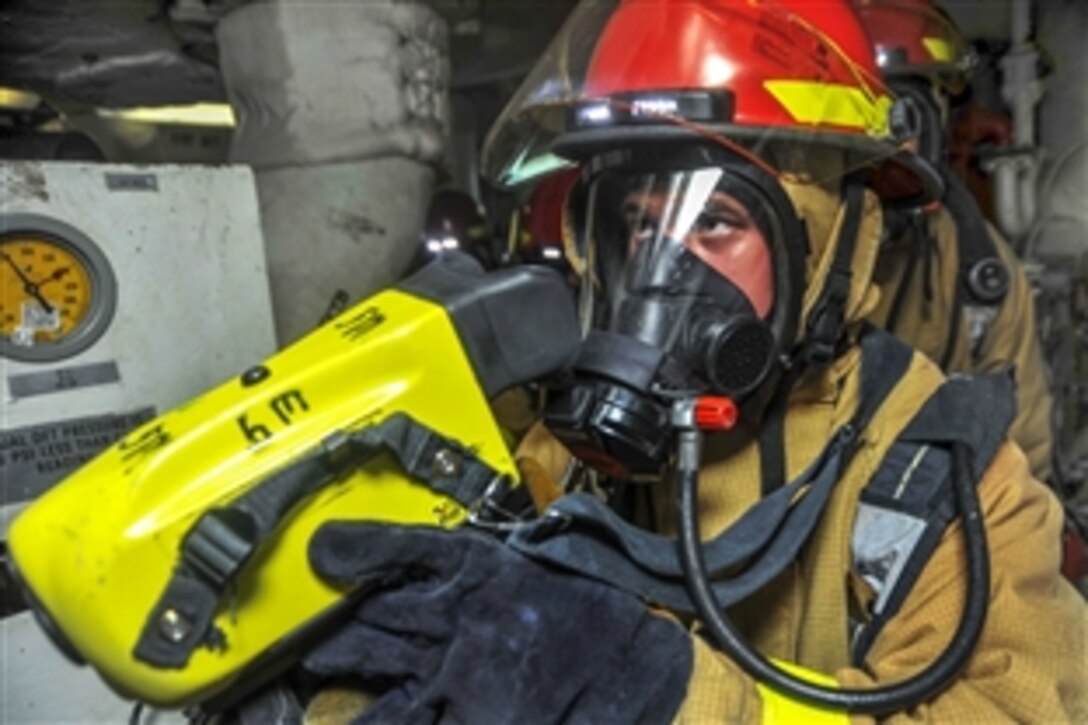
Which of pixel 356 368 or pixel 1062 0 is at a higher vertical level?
pixel 1062 0

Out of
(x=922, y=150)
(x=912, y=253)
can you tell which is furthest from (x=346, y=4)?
(x=912, y=253)

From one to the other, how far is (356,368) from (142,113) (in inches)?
106

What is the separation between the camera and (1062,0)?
254cm

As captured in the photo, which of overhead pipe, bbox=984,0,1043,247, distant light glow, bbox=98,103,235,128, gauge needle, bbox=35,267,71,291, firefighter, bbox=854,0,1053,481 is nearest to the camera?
gauge needle, bbox=35,267,71,291

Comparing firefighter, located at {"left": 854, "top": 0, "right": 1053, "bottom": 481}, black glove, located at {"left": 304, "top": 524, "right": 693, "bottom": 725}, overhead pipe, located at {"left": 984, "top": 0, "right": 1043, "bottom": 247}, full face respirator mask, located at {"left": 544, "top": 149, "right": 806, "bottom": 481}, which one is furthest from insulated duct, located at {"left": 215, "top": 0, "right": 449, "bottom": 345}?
overhead pipe, located at {"left": 984, "top": 0, "right": 1043, "bottom": 247}

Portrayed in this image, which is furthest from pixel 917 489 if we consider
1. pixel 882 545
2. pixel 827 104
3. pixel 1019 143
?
pixel 1019 143

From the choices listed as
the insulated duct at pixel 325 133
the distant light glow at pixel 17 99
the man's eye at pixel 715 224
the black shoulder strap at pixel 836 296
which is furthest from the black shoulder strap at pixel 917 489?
the distant light glow at pixel 17 99

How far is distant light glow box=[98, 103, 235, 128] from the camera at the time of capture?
2848 mm

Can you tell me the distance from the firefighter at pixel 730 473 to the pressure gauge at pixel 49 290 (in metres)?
0.61

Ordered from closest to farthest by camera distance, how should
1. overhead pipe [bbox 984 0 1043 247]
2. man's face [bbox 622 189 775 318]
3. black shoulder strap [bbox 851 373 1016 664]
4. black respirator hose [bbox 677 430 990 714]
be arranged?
black respirator hose [bbox 677 430 990 714] < black shoulder strap [bbox 851 373 1016 664] < man's face [bbox 622 189 775 318] < overhead pipe [bbox 984 0 1043 247]

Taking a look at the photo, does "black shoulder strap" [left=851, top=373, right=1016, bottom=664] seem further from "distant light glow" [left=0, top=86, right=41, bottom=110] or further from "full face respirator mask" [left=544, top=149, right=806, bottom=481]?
"distant light glow" [left=0, top=86, right=41, bottom=110]

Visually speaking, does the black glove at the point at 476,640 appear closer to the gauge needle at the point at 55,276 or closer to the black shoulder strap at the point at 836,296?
the black shoulder strap at the point at 836,296

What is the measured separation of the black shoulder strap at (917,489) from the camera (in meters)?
0.95

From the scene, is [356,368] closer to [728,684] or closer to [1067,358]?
[728,684]
